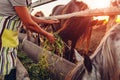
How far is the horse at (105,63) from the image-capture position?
10.7 ft

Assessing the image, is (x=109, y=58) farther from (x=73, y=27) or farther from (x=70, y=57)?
(x=73, y=27)

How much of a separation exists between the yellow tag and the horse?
1197mm

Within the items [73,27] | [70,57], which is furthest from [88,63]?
[73,27]

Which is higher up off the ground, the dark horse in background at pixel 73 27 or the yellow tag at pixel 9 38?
the yellow tag at pixel 9 38

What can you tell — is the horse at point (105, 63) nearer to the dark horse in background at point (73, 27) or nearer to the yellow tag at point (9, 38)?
the yellow tag at point (9, 38)

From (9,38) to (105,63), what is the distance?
4.87 ft

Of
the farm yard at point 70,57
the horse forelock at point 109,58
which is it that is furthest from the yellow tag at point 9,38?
the horse forelock at point 109,58

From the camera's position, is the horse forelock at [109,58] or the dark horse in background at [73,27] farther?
the dark horse in background at [73,27]

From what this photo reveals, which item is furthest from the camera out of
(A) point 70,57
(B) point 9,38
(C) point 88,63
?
(A) point 70,57

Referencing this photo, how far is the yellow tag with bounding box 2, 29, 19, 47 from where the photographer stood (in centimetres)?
422

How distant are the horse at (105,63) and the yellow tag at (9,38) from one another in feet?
3.93

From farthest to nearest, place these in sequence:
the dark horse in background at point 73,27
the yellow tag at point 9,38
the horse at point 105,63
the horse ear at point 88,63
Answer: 1. the dark horse in background at point 73,27
2. the yellow tag at point 9,38
3. the horse at point 105,63
4. the horse ear at point 88,63

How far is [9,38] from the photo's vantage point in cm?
426

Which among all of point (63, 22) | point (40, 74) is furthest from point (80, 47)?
point (40, 74)
